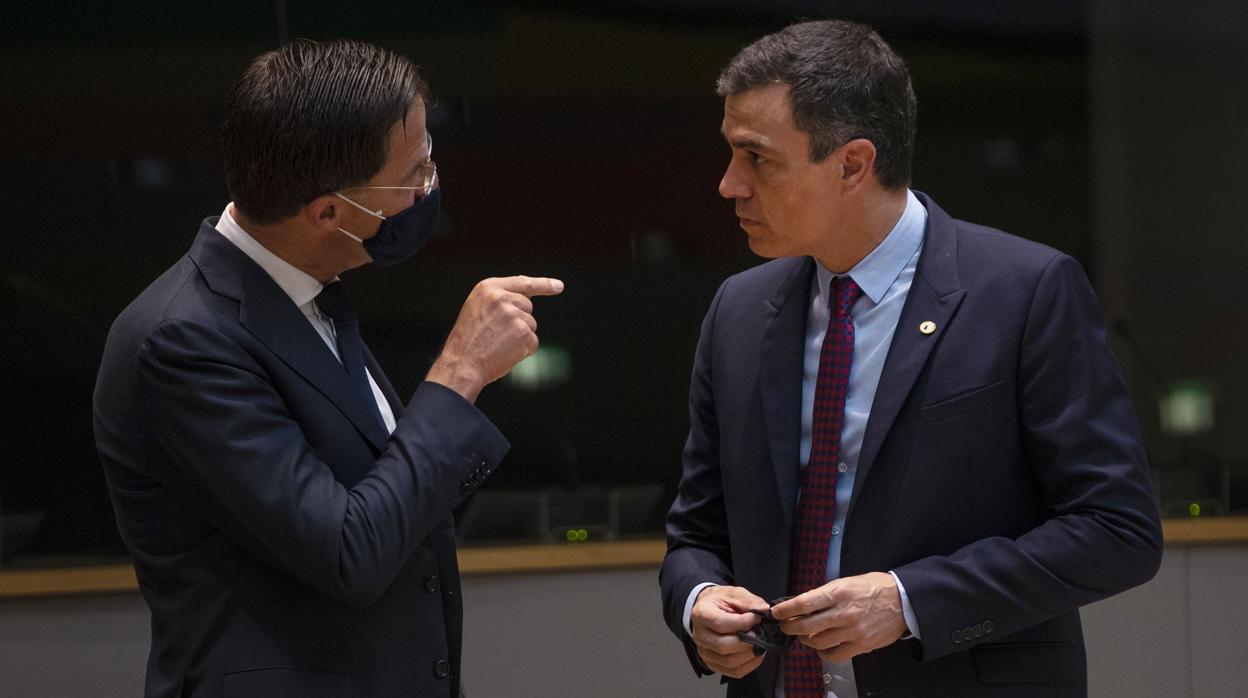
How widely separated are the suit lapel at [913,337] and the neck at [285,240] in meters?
0.75

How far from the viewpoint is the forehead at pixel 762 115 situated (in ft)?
6.22

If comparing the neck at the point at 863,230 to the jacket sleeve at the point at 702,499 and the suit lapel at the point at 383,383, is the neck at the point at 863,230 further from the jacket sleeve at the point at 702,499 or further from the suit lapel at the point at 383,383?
the suit lapel at the point at 383,383

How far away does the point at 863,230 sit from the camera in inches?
75.8

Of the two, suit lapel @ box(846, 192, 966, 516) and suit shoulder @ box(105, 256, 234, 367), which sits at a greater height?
suit shoulder @ box(105, 256, 234, 367)

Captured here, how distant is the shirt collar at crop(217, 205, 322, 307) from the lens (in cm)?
178

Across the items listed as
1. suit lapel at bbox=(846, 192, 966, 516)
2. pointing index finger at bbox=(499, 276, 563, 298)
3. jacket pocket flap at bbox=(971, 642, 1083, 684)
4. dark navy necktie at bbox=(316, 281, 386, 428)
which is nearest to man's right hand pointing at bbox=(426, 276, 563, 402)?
pointing index finger at bbox=(499, 276, 563, 298)

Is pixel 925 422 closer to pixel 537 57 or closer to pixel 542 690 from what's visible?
pixel 542 690

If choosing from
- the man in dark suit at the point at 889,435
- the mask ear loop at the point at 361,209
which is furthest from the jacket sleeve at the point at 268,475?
the man in dark suit at the point at 889,435

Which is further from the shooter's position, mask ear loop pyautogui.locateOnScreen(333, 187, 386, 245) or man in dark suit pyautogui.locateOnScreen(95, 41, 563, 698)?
mask ear loop pyautogui.locateOnScreen(333, 187, 386, 245)

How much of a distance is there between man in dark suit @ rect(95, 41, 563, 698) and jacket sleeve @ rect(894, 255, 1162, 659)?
1.95 ft

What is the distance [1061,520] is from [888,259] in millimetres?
423

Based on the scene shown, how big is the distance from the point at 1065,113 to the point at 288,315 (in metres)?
3.65

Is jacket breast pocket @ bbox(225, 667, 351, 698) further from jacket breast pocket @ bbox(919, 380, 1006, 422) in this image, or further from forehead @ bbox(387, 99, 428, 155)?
jacket breast pocket @ bbox(919, 380, 1006, 422)

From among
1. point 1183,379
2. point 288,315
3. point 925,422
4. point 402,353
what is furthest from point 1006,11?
point 288,315
